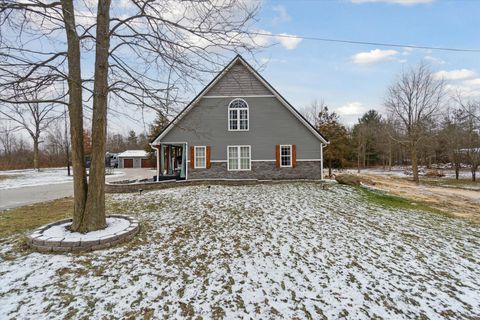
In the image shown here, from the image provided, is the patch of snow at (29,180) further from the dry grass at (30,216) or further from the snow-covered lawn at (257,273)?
the snow-covered lawn at (257,273)

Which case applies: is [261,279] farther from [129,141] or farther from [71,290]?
[129,141]

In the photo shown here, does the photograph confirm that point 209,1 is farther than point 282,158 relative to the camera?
No

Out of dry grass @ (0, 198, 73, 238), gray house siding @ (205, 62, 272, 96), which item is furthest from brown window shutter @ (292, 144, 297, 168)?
dry grass @ (0, 198, 73, 238)

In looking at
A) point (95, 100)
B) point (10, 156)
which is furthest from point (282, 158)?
point (10, 156)

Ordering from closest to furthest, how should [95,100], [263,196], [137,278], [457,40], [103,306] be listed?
[103,306], [137,278], [95,100], [263,196], [457,40]

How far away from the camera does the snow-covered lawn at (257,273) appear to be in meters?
3.14

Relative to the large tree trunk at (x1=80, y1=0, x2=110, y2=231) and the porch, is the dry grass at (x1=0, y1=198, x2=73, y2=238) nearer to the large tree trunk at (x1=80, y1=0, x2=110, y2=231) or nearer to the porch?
the large tree trunk at (x1=80, y1=0, x2=110, y2=231)

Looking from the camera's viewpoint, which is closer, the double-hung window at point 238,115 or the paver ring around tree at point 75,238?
the paver ring around tree at point 75,238

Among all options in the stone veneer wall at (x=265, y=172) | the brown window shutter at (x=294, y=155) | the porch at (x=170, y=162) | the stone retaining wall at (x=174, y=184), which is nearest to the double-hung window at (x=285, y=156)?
the brown window shutter at (x=294, y=155)

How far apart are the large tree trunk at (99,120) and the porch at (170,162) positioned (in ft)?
28.8

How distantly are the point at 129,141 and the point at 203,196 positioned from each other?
5334cm

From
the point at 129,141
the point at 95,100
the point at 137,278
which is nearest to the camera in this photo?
the point at 137,278

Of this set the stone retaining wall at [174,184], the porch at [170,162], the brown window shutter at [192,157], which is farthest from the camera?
the porch at [170,162]

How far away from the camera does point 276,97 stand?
13820 mm
